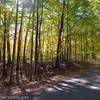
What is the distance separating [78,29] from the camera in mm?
40219

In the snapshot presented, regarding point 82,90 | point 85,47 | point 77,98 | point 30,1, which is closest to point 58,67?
point 30,1

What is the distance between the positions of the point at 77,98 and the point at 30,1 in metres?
13.5

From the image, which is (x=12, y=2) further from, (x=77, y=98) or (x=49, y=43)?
(x=49, y=43)

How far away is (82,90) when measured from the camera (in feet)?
54.4

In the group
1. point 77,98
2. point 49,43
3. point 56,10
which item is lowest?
point 77,98

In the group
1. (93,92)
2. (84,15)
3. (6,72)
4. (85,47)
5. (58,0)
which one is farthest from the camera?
(85,47)

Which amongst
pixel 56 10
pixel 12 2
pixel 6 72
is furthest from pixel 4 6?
pixel 56 10

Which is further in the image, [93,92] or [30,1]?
[30,1]

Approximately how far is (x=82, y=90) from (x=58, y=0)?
1765cm

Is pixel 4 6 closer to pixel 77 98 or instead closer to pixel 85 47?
pixel 77 98

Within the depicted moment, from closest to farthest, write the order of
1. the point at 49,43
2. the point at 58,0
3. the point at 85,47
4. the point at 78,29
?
1. the point at 58,0
2. the point at 78,29
3. the point at 49,43
4. the point at 85,47

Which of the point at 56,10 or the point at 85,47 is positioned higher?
the point at 56,10

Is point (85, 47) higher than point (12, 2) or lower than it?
lower

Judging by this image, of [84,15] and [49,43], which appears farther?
[49,43]
